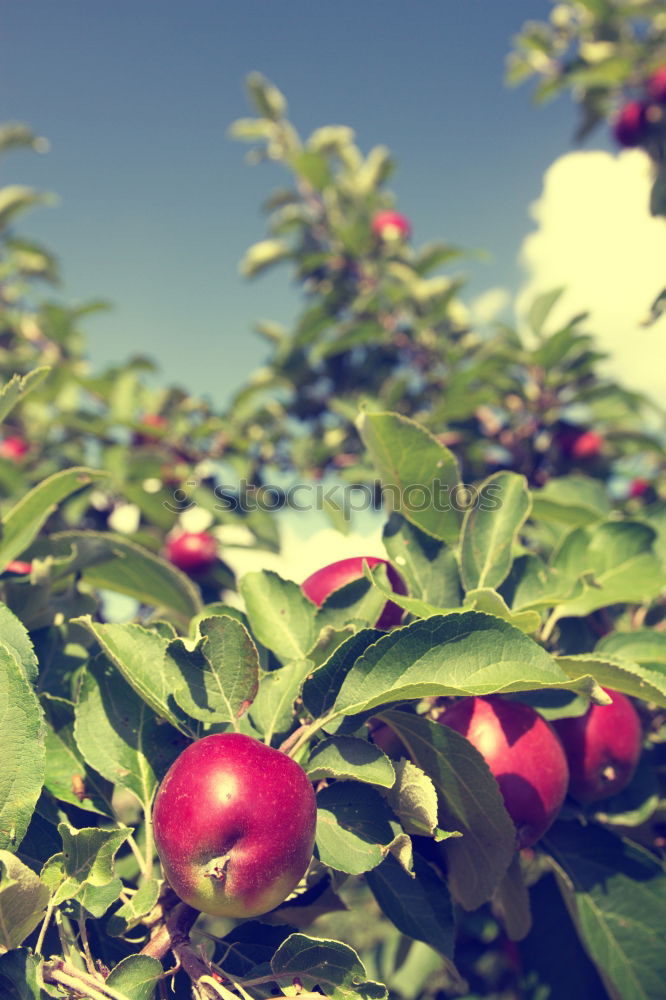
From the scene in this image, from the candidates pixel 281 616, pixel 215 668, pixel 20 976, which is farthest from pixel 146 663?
pixel 20 976

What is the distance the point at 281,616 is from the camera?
958 mm

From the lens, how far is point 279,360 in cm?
331

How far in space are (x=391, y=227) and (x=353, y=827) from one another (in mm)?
3235

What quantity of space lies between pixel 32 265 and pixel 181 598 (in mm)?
3080

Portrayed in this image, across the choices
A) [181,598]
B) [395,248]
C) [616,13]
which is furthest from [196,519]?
[616,13]

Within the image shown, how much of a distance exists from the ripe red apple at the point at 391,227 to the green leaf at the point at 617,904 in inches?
120

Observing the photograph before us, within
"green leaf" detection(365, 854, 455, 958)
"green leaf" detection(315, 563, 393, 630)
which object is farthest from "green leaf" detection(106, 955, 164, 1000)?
"green leaf" detection(315, 563, 393, 630)

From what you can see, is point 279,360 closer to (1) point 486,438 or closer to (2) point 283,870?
(1) point 486,438

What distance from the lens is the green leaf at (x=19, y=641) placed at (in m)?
0.76

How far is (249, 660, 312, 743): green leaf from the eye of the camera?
82cm

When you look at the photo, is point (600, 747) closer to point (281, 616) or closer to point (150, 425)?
point (281, 616)

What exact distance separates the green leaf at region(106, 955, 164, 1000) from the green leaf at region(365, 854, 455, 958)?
284mm

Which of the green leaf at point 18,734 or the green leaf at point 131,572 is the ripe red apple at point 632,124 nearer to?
the green leaf at point 131,572

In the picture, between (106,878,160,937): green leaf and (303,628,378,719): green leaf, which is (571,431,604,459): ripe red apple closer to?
(303,628,378,719): green leaf
